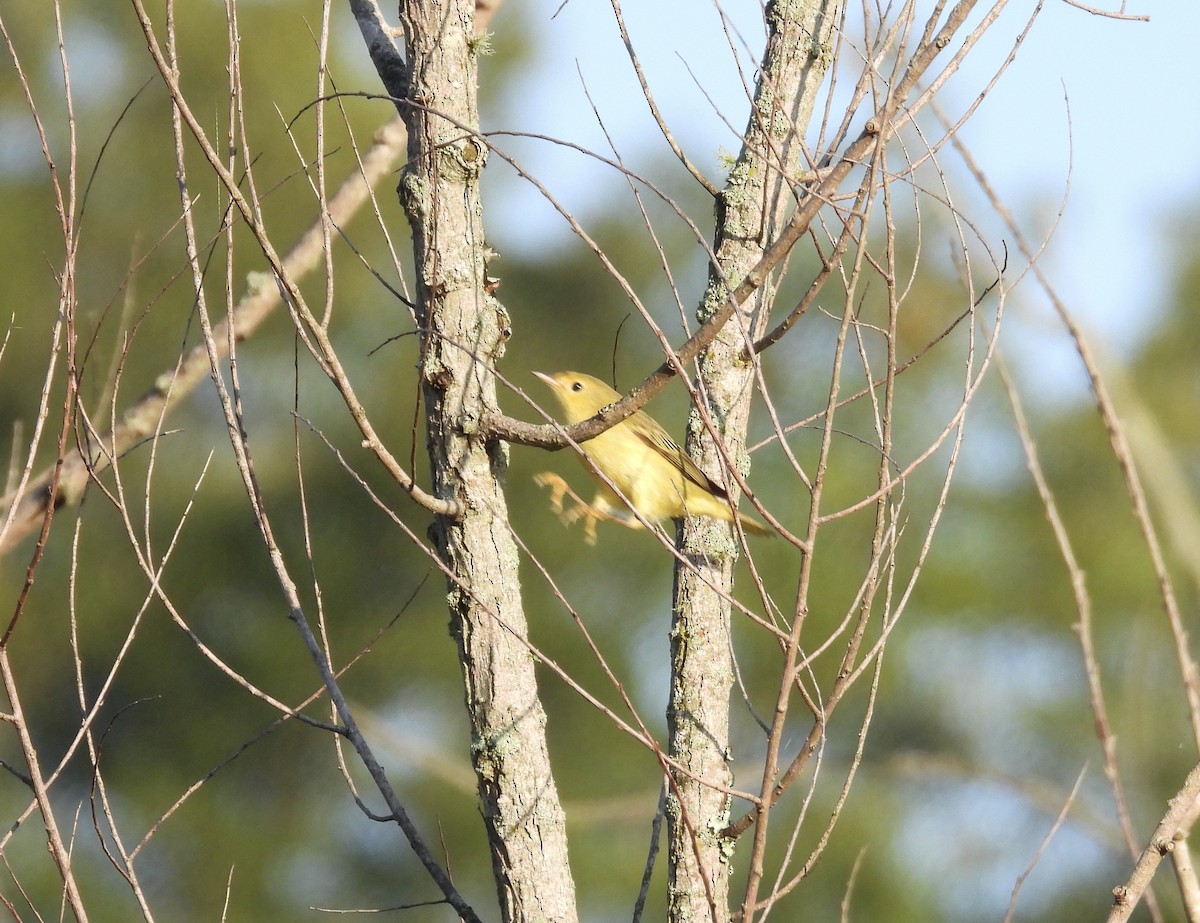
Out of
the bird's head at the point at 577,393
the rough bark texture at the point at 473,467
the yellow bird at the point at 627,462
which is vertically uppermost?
the bird's head at the point at 577,393

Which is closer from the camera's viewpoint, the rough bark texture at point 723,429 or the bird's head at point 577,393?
the rough bark texture at point 723,429

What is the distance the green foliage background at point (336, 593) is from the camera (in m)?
10.8

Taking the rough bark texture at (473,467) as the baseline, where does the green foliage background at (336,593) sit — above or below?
above

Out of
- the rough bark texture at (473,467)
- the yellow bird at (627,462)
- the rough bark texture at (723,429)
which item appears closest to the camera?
the rough bark texture at (473,467)

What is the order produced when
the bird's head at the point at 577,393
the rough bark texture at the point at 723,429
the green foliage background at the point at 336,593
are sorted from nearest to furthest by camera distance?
the rough bark texture at the point at 723,429
the bird's head at the point at 577,393
the green foliage background at the point at 336,593

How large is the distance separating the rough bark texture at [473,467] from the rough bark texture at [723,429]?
442mm

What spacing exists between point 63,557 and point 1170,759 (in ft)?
34.8

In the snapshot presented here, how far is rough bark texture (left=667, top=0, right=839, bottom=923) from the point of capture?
8.09 feet

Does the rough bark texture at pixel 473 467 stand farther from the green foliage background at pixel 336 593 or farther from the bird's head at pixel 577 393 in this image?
the green foliage background at pixel 336 593

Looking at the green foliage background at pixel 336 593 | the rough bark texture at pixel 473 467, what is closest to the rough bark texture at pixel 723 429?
the rough bark texture at pixel 473 467

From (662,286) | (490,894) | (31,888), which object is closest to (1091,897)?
(490,894)

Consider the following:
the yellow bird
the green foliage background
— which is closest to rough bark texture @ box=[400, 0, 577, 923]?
the yellow bird

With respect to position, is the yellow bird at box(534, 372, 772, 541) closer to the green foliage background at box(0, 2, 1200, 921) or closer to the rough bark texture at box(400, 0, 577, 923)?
the rough bark texture at box(400, 0, 577, 923)

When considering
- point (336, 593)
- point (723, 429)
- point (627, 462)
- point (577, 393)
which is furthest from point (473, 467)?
point (336, 593)
